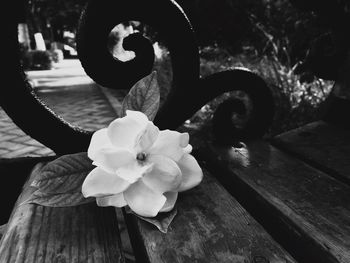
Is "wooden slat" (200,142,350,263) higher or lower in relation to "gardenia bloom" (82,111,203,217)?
lower

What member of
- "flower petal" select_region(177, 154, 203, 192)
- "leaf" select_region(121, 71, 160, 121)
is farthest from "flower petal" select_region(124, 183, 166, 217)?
"leaf" select_region(121, 71, 160, 121)

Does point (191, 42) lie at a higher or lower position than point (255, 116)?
higher

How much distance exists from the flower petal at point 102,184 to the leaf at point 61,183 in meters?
0.08

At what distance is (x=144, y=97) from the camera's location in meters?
0.88

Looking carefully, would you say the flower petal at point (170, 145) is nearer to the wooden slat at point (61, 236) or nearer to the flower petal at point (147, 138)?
the flower petal at point (147, 138)

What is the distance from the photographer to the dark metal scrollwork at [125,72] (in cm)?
94

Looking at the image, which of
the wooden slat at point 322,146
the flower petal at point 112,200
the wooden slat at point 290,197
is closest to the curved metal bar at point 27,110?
the flower petal at point 112,200

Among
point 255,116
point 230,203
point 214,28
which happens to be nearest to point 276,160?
point 255,116

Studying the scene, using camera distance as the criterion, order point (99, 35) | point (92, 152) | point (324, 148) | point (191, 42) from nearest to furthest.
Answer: point (92, 152) → point (99, 35) → point (191, 42) → point (324, 148)

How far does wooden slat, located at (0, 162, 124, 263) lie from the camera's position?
2.15ft

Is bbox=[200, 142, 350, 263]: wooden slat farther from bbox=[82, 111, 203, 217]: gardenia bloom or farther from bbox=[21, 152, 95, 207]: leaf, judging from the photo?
bbox=[21, 152, 95, 207]: leaf

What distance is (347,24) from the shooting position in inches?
52.9

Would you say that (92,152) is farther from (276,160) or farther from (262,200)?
(276,160)

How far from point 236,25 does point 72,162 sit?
5894 mm
